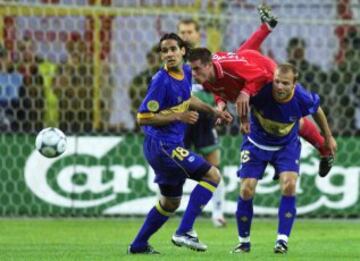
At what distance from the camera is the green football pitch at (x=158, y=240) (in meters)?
9.23

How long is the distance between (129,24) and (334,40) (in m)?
2.76

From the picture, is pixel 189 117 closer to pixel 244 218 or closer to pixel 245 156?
pixel 245 156

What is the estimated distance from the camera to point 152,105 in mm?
9273

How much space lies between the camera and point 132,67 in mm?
15172

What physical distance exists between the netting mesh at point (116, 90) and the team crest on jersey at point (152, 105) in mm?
5253

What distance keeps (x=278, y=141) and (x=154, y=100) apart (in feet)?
4.36

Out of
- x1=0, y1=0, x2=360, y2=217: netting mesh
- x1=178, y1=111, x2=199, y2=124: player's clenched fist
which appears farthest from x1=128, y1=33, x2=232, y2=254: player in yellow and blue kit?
x1=0, y1=0, x2=360, y2=217: netting mesh

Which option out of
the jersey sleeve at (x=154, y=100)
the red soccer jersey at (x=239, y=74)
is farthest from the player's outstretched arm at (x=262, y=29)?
the jersey sleeve at (x=154, y=100)

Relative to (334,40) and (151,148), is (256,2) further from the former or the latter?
(151,148)

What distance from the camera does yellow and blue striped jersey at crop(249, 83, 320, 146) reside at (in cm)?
984

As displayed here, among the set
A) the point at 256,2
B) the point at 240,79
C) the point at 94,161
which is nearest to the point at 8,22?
the point at 94,161

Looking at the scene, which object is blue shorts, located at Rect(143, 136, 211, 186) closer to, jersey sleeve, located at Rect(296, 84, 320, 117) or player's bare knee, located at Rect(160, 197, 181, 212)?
player's bare knee, located at Rect(160, 197, 181, 212)

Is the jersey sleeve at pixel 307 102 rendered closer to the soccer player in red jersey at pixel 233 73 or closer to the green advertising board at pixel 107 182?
the soccer player in red jersey at pixel 233 73

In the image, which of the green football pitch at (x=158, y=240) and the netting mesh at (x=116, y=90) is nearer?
the green football pitch at (x=158, y=240)
